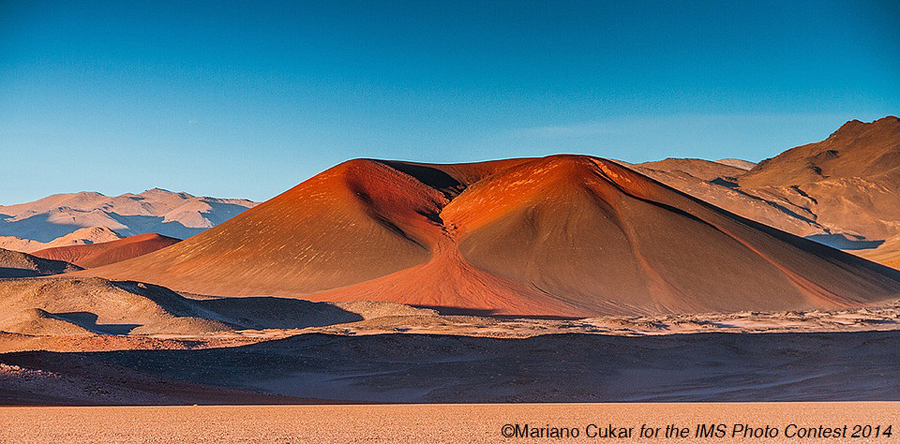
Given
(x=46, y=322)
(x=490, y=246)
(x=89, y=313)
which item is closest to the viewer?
(x=46, y=322)

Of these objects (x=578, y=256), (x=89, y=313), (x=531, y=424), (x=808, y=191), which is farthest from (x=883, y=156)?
(x=531, y=424)

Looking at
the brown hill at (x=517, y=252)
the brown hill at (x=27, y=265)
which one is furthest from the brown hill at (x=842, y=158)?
the brown hill at (x=27, y=265)

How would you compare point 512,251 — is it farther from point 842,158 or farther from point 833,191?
point 842,158

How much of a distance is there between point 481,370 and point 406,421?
34.7ft

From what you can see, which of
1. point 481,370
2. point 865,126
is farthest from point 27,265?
point 865,126

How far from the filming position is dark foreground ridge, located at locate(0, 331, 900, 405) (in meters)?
17.6

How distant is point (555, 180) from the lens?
6969cm

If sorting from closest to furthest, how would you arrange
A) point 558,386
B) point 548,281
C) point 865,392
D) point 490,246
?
point 865,392 < point 558,386 < point 548,281 < point 490,246

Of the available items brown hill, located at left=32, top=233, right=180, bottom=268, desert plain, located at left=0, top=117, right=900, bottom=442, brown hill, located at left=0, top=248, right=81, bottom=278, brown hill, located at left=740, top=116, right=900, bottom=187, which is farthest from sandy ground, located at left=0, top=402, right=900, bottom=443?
brown hill, located at left=740, top=116, right=900, bottom=187

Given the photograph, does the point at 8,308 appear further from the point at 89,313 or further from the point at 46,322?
the point at 46,322

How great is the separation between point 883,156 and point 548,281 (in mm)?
125733

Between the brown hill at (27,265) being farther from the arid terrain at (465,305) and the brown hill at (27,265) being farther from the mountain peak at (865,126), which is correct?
the mountain peak at (865,126)

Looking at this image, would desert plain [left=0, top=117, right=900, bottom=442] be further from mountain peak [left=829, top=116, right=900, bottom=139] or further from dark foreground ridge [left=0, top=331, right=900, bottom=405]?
mountain peak [left=829, top=116, right=900, bottom=139]

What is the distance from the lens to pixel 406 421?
39.0 ft
